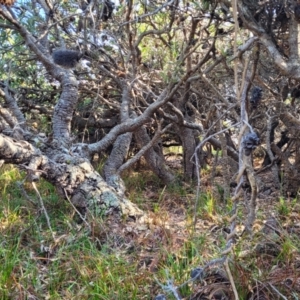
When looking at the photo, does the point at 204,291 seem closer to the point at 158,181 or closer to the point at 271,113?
the point at 271,113

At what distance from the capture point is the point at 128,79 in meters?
3.52

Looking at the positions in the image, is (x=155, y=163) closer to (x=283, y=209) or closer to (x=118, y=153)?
(x=118, y=153)

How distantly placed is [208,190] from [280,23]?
175 centimetres

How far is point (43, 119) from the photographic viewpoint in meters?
4.59

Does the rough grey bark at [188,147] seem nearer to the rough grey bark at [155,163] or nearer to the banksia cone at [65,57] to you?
the rough grey bark at [155,163]

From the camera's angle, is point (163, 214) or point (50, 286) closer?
point (50, 286)

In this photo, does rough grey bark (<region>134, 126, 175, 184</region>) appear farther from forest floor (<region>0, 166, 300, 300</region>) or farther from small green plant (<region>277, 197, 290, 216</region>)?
small green plant (<region>277, 197, 290, 216</region>)

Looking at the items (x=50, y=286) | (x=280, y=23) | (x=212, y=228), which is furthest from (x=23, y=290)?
(x=280, y=23)

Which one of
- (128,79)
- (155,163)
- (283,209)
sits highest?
(128,79)

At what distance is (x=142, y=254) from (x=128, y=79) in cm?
174

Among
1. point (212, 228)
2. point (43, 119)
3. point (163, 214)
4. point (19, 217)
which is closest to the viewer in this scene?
point (212, 228)

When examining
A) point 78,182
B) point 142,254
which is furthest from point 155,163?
point 142,254

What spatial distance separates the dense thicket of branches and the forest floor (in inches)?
11.1

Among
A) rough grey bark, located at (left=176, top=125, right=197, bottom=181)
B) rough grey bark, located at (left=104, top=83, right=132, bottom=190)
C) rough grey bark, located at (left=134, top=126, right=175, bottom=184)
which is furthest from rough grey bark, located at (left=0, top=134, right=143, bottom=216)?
rough grey bark, located at (left=176, top=125, right=197, bottom=181)
